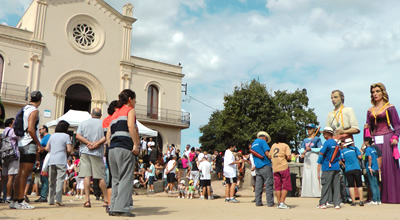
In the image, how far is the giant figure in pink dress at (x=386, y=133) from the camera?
8008mm

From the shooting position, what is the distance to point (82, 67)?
28094 millimetres

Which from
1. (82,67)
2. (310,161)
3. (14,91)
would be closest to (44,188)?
(310,161)

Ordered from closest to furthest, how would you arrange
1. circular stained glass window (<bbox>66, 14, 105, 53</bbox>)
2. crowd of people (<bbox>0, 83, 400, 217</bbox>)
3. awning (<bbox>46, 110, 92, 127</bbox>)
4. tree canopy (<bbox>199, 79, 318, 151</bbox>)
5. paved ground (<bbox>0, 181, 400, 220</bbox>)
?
paved ground (<bbox>0, 181, 400, 220</bbox>)
crowd of people (<bbox>0, 83, 400, 217</bbox>)
awning (<bbox>46, 110, 92, 127</bbox>)
circular stained glass window (<bbox>66, 14, 105, 53</bbox>)
tree canopy (<bbox>199, 79, 318, 151</bbox>)

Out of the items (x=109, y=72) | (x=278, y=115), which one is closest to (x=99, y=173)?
(x=109, y=72)

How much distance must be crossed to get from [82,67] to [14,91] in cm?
535

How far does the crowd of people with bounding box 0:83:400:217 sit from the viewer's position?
18.4ft

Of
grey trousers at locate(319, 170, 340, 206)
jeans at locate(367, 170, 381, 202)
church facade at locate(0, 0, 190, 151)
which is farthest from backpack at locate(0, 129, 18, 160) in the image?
church facade at locate(0, 0, 190, 151)

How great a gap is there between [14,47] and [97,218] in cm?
2413

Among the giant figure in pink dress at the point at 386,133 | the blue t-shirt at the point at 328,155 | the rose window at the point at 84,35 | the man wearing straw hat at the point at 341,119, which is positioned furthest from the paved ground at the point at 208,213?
the rose window at the point at 84,35

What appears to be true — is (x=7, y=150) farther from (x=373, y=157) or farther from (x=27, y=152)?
(x=373, y=157)

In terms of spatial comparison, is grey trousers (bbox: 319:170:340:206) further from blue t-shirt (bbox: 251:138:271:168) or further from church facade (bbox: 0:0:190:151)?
church facade (bbox: 0:0:190:151)

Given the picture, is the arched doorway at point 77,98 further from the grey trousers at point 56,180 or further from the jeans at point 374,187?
the jeans at point 374,187

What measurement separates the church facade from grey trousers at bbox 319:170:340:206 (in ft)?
75.0

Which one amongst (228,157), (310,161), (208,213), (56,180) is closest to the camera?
(208,213)
